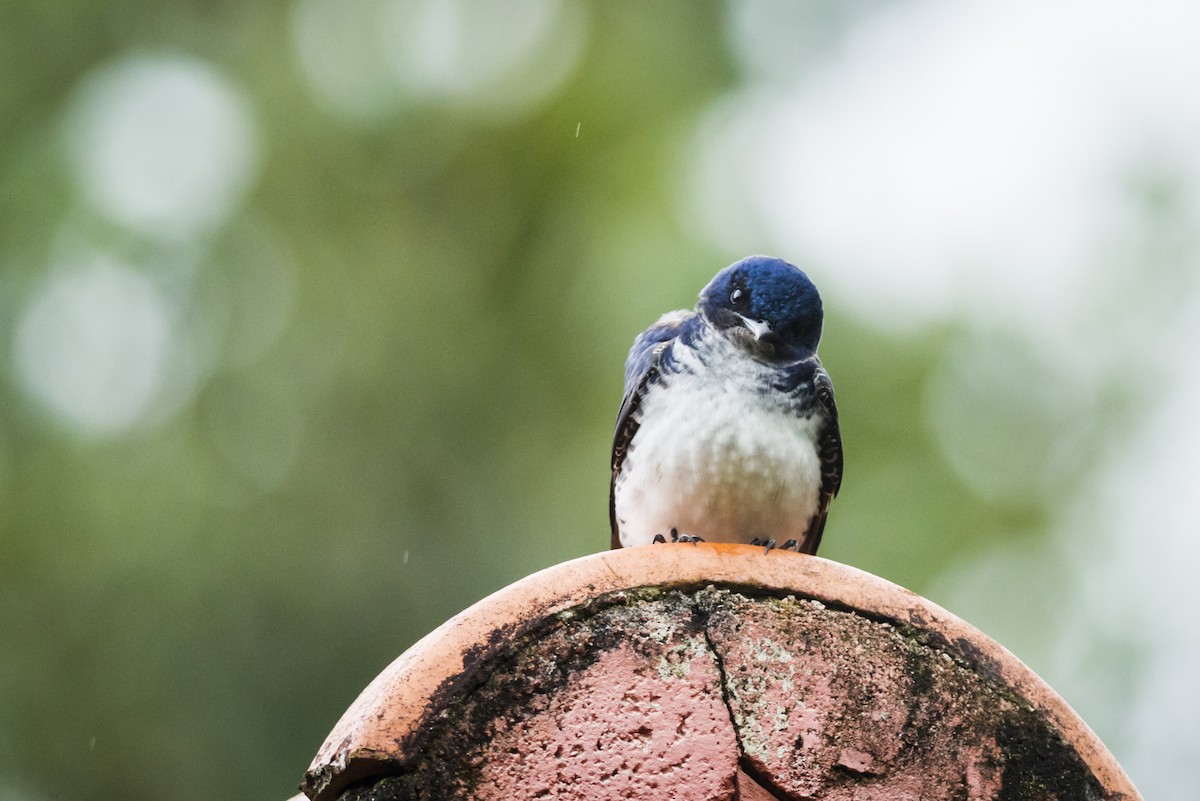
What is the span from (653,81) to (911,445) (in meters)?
4.79

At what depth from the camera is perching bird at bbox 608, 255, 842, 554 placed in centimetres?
419

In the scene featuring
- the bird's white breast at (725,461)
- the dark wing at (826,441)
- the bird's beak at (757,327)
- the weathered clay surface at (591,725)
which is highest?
the bird's beak at (757,327)

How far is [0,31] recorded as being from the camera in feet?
47.5

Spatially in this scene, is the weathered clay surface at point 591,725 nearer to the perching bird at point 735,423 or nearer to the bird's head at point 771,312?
the perching bird at point 735,423

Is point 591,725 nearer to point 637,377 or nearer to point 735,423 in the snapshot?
point 735,423

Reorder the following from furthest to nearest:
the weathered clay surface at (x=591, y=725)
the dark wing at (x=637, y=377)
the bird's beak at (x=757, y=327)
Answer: the dark wing at (x=637, y=377) < the bird's beak at (x=757, y=327) < the weathered clay surface at (x=591, y=725)

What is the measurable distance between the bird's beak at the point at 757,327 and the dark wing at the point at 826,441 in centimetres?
19

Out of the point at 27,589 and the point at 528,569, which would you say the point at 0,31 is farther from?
the point at 528,569

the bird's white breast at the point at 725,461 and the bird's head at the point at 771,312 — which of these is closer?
the bird's white breast at the point at 725,461

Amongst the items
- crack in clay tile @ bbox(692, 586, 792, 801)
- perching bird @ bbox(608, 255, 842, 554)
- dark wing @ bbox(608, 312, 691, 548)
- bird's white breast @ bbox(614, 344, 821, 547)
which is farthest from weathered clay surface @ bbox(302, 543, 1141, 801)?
dark wing @ bbox(608, 312, 691, 548)

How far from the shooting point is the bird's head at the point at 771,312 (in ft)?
14.5

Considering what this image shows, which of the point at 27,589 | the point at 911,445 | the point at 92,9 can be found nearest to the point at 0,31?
the point at 92,9

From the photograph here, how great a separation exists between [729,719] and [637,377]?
2.11m

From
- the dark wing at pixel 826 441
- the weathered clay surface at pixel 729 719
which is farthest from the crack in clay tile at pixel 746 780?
the dark wing at pixel 826 441
